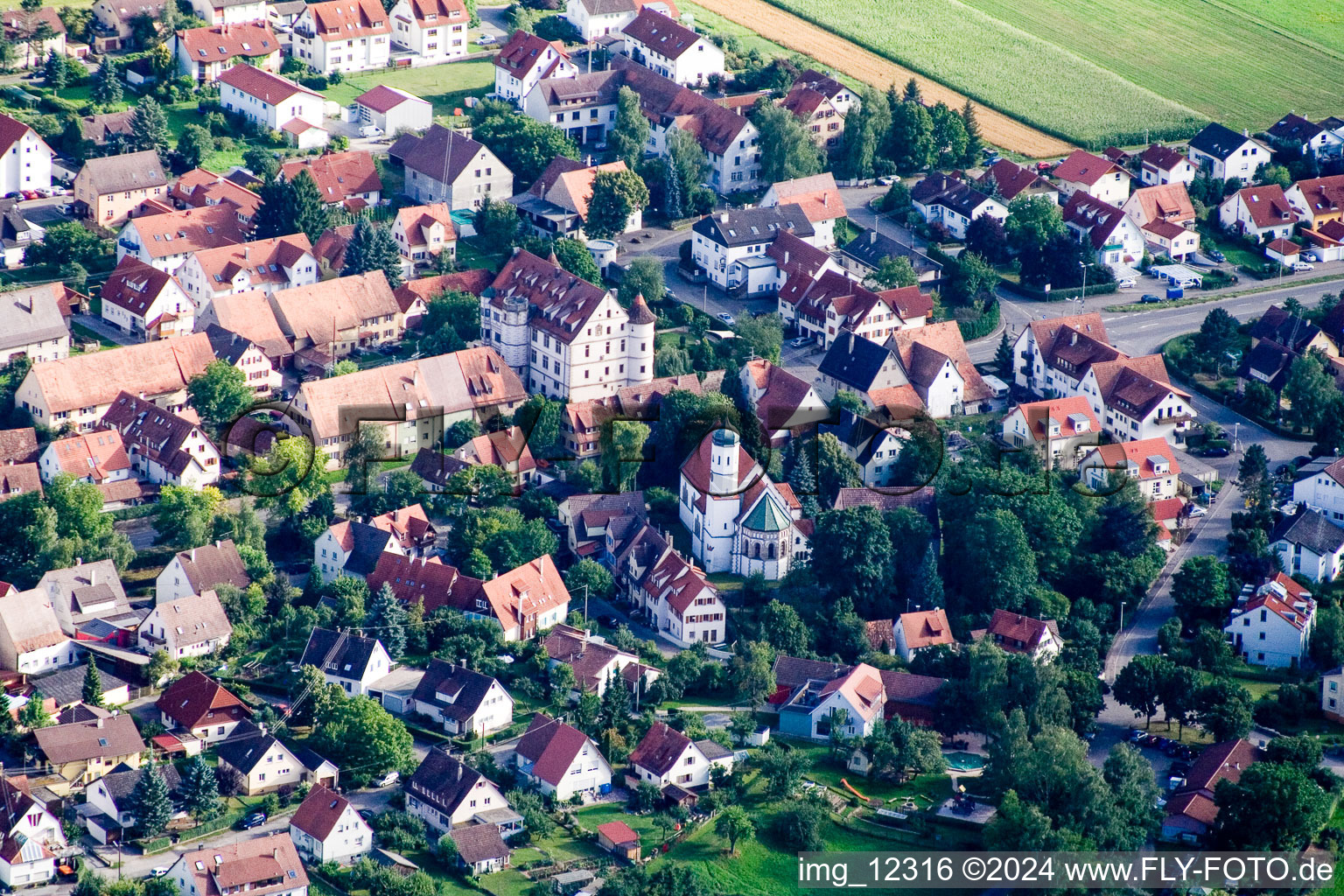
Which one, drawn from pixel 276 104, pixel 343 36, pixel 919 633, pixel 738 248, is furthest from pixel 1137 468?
pixel 343 36

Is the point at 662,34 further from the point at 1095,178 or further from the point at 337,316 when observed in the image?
the point at 337,316

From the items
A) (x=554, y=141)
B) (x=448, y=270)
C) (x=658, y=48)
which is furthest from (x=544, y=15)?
(x=448, y=270)

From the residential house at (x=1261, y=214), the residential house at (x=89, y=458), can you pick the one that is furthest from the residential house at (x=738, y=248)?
the residential house at (x=89, y=458)

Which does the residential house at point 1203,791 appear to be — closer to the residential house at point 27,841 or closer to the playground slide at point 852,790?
the playground slide at point 852,790

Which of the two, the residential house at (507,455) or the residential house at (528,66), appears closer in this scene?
the residential house at (507,455)

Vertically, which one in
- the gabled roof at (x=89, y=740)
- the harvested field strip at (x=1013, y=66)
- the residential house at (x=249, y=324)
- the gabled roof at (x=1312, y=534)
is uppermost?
the gabled roof at (x=1312, y=534)

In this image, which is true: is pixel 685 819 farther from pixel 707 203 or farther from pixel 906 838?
pixel 707 203
